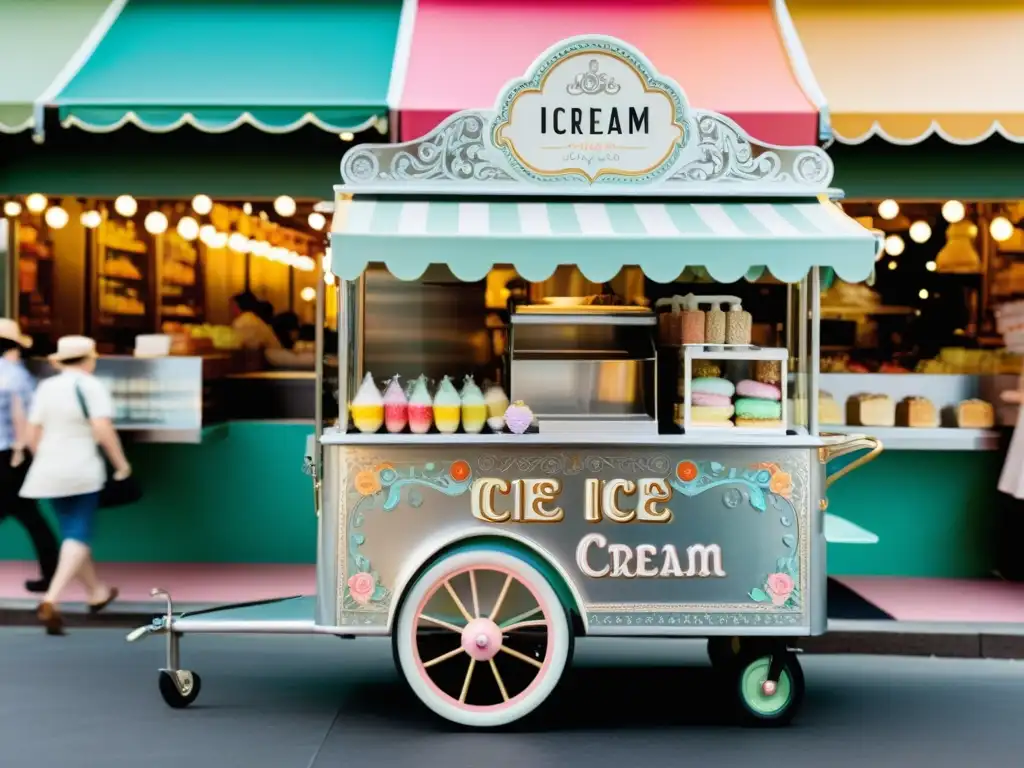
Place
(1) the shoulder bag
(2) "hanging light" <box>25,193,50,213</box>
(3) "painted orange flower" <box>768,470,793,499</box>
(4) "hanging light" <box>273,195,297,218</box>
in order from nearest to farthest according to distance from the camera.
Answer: (3) "painted orange flower" <box>768,470,793,499</box>
(1) the shoulder bag
(4) "hanging light" <box>273,195,297,218</box>
(2) "hanging light" <box>25,193,50,213</box>

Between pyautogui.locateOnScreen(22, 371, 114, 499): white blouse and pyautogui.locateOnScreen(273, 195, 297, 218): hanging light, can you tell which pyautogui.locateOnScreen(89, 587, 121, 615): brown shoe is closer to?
pyautogui.locateOnScreen(22, 371, 114, 499): white blouse

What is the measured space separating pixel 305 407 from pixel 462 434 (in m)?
4.46

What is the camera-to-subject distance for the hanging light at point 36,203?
1015cm

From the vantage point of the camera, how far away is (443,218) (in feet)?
19.7

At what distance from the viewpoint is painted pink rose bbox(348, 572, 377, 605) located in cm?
595

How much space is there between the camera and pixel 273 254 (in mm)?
12758

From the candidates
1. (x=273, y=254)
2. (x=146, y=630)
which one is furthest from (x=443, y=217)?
(x=273, y=254)

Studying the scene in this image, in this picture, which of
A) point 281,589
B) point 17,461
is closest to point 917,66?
point 281,589

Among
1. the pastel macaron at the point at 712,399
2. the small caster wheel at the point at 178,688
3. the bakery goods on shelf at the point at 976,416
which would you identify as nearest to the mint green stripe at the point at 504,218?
the pastel macaron at the point at 712,399

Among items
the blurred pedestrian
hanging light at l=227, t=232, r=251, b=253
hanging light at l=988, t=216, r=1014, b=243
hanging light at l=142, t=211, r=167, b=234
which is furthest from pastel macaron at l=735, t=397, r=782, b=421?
hanging light at l=227, t=232, r=251, b=253

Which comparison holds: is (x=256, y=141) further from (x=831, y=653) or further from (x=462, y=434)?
(x=831, y=653)

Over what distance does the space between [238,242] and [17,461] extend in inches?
164

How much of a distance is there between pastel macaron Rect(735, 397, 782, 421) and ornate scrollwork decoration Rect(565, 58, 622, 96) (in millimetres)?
1742

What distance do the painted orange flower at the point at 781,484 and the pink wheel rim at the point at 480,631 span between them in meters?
1.27
